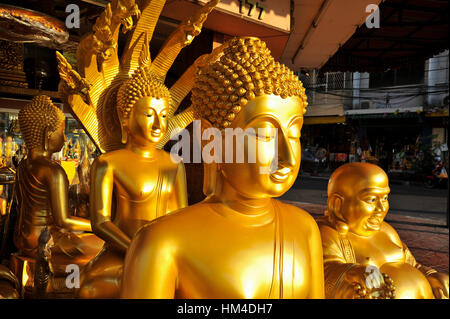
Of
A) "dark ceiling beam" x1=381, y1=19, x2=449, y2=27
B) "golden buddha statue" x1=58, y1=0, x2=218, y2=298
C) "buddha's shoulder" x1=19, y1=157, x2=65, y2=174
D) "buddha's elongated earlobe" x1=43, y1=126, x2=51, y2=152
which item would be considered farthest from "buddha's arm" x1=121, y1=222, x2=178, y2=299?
"dark ceiling beam" x1=381, y1=19, x2=449, y2=27

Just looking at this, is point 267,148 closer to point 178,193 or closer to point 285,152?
point 285,152

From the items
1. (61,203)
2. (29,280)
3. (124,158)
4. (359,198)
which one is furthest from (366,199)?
(29,280)

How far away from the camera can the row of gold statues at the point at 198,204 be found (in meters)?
0.82

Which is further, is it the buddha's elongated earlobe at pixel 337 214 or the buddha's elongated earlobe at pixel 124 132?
the buddha's elongated earlobe at pixel 124 132

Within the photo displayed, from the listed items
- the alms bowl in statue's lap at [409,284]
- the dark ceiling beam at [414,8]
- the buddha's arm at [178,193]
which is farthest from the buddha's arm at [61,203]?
the dark ceiling beam at [414,8]

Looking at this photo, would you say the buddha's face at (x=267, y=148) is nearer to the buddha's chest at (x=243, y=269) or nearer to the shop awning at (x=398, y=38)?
the buddha's chest at (x=243, y=269)

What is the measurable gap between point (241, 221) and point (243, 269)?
12cm

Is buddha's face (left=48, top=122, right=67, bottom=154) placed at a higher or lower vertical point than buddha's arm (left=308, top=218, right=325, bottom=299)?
higher

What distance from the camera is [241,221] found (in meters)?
0.88

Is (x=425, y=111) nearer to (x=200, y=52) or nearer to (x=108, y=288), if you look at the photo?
(x=200, y=52)

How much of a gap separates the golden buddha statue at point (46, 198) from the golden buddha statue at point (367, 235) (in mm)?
1212

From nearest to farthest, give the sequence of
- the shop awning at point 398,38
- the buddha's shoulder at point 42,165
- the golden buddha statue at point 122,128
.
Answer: the golden buddha statue at point 122,128 → the buddha's shoulder at point 42,165 → the shop awning at point 398,38

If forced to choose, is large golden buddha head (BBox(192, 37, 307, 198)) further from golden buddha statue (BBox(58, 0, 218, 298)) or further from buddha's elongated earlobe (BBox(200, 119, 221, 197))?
golden buddha statue (BBox(58, 0, 218, 298))

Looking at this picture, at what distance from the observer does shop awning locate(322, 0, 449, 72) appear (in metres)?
3.53
